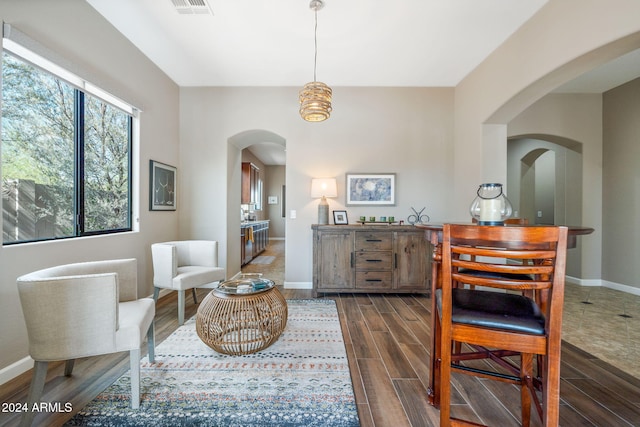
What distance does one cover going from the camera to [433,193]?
3.94 m

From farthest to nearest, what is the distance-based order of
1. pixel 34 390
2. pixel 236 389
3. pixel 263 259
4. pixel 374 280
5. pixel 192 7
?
pixel 263 259 < pixel 374 280 < pixel 192 7 < pixel 236 389 < pixel 34 390

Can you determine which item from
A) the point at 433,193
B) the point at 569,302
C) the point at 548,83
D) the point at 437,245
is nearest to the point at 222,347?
the point at 437,245

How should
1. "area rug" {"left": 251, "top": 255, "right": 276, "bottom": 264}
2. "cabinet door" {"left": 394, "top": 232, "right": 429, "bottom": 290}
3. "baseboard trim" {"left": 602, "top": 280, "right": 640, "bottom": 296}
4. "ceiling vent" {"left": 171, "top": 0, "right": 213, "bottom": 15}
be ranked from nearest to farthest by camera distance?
"ceiling vent" {"left": 171, "top": 0, "right": 213, "bottom": 15}
"cabinet door" {"left": 394, "top": 232, "right": 429, "bottom": 290}
"baseboard trim" {"left": 602, "top": 280, "right": 640, "bottom": 296}
"area rug" {"left": 251, "top": 255, "right": 276, "bottom": 264}

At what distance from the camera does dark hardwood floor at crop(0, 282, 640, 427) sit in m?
1.46

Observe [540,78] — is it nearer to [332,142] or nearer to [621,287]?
[332,142]

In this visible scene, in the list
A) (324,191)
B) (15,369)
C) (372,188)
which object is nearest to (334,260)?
(324,191)

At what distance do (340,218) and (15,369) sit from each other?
3.32 meters

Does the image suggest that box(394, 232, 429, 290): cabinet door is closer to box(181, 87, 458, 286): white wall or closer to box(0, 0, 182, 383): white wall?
box(181, 87, 458, 286): white wall

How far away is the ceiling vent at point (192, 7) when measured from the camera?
232 centimetres

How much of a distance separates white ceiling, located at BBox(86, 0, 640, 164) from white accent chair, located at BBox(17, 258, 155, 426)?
2437 millimetres

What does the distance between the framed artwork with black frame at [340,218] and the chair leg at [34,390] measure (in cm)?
306

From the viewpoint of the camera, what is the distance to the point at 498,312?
47.2 inches

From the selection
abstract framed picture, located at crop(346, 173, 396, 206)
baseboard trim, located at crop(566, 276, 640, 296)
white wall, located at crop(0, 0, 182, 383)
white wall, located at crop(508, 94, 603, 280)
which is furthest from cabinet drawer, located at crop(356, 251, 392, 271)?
baseboard trim, located at crop(566, 276, 640, 296)

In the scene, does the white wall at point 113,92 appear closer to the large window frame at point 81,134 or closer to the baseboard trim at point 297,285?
the large window frame at point 81,134
